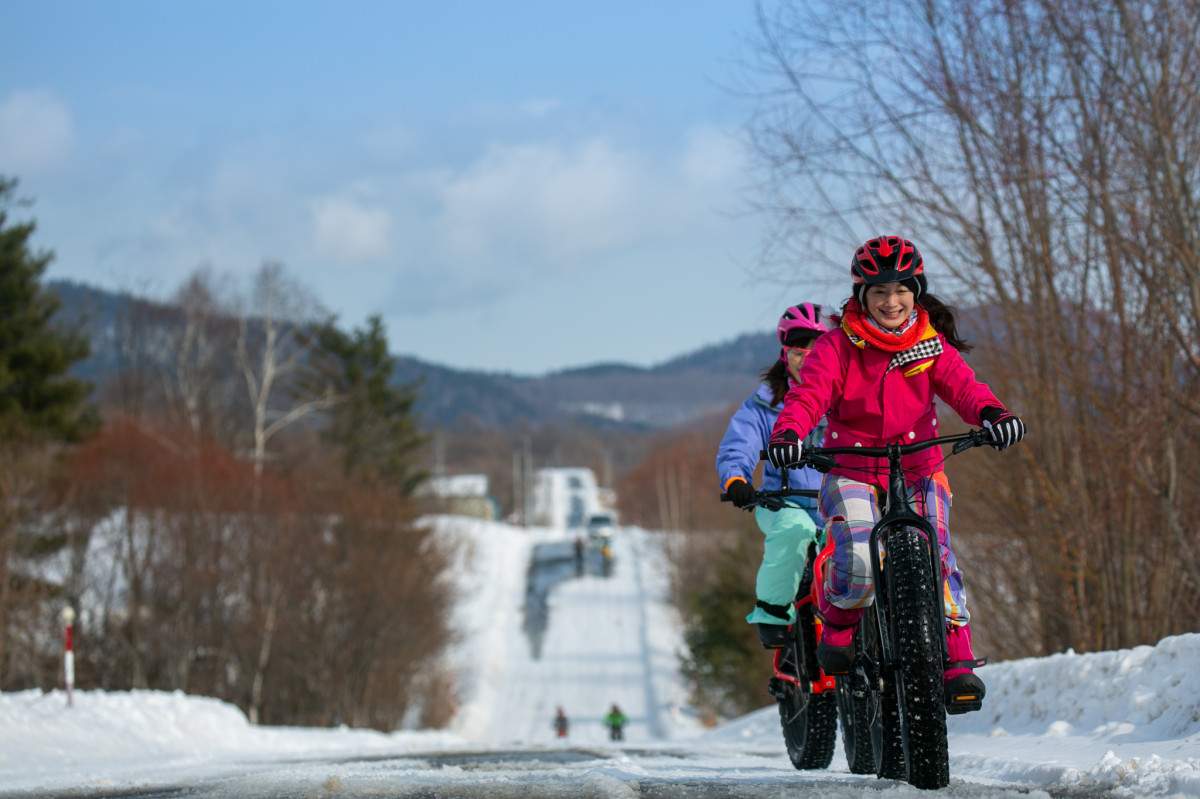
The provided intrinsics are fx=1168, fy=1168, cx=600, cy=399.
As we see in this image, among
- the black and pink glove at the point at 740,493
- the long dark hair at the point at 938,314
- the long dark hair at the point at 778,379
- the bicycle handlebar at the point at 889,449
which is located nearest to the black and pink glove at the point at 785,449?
the bicycle handlebar at the point at 889,449

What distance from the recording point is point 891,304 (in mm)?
4809

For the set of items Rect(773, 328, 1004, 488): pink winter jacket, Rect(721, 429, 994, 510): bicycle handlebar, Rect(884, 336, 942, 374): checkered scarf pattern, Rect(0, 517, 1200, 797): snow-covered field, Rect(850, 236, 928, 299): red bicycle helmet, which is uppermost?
Rect(850, 236, 928, 299): red bicycle helmet

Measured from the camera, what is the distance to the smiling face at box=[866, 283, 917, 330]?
15.8 ft

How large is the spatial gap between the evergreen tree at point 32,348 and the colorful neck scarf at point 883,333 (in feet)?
116

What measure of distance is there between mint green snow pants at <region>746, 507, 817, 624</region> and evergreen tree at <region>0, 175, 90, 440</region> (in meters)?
33.8

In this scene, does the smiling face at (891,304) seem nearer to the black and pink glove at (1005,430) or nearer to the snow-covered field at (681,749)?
the black and pink glove at (1005,430)

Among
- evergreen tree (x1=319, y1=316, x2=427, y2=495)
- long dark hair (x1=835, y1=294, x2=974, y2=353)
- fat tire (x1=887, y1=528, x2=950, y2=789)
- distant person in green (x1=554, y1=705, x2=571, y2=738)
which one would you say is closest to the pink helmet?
long dark hair (x1=835, y1=294, x2=974, y2=353)

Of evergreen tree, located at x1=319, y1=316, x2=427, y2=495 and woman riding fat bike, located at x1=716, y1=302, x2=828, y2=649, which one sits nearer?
woman riding fat bike, located at x1=716, y1=302, x2=828, y2=649

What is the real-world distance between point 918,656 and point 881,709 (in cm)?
48

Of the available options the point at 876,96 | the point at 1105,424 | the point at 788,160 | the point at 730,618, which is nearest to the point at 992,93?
the point at 876,96

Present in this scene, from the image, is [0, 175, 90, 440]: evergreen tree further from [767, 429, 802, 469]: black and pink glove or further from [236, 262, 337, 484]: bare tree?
[767, 429, 802, 469]: black and pink glove

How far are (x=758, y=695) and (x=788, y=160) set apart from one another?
88.5 feet

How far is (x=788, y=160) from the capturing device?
1223 centimetres

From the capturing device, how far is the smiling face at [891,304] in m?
4.81
